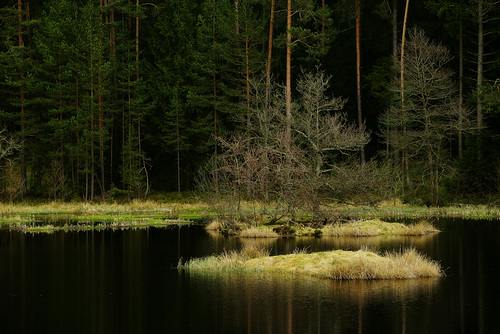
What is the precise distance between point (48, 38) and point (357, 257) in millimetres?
40344

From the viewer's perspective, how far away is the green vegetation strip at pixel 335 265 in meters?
18.3

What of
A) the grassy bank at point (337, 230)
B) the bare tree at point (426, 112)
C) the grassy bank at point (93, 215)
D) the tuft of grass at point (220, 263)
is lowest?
the grassy bank at point (93, 215)

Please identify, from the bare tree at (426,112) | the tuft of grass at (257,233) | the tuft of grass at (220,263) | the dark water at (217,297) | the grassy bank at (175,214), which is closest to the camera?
the dark water at (217,297)

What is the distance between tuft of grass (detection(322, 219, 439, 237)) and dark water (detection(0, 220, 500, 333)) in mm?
4525

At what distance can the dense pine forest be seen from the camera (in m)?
45.7

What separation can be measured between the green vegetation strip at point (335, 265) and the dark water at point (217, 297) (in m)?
0.55

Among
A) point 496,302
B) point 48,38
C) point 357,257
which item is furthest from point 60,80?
point 496,302

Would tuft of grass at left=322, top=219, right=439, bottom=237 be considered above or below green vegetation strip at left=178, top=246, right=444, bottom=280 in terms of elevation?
below

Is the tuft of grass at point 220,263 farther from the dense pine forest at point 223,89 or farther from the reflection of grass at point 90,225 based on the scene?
the dense pine forest at point 223,89

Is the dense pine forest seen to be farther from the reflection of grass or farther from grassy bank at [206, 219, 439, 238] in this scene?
grassy bank at [206, 219, 439, 238]

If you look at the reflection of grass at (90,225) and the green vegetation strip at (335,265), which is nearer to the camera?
the green vegetation strip at (335,265)

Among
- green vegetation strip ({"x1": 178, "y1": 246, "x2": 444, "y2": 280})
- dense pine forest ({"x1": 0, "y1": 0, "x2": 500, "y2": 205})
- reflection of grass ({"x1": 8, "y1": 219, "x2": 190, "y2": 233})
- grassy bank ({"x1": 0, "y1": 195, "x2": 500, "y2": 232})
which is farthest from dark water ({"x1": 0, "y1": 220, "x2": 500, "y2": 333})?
dense pine forest ({"x1": 0, "y1": 0, "x2": 500, "y2": 205})

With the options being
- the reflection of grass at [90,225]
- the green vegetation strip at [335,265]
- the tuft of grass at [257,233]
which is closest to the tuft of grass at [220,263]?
the green vegetation strip at [335,265]

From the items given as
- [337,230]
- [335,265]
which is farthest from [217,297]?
[337,230]
